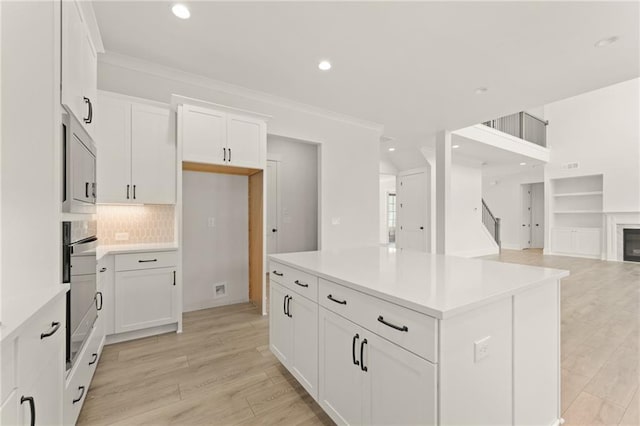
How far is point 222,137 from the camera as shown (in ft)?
10.3

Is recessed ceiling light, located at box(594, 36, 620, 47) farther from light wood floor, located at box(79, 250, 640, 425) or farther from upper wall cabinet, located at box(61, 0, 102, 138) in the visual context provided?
upper wall cabinet, located at box(61, 0, 102, 138)

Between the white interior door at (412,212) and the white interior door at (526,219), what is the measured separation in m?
4.84

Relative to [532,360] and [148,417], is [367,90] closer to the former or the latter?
[532,360]

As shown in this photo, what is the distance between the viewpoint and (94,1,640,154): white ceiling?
2.26 metres

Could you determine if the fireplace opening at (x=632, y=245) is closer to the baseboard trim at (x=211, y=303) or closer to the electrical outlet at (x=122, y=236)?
the baseboard trim at (x=211, y=303)

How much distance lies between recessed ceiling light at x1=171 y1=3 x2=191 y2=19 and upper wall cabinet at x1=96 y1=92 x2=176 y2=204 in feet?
2.99

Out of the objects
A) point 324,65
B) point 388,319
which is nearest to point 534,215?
point 324,65

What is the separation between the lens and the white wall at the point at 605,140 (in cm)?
697

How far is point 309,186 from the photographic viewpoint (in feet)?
17.7

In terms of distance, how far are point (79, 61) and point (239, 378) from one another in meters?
2.34

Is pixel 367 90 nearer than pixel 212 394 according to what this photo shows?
No

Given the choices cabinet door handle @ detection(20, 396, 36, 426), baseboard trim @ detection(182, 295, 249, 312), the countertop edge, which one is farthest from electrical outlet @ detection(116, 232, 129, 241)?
the countertop edge

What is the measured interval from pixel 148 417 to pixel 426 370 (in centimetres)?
167

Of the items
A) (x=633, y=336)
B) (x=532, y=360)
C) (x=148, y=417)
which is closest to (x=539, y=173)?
(x=633, y=336)
